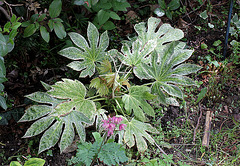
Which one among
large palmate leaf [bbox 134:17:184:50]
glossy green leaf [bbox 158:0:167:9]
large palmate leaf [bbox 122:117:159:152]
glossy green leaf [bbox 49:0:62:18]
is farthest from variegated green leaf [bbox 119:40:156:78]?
glossy green leaf [bbox 158:0:167:9]

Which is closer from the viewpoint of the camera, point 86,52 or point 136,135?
point 136,135

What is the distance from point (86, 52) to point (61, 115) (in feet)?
1.89

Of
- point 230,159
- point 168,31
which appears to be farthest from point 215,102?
point 168,31

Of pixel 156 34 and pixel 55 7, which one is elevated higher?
pixel 55 7

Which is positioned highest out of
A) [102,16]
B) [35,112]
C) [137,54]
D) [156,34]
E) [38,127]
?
[102,16]

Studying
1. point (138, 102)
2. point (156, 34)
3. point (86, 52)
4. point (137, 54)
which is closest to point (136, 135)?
point (138, 102)

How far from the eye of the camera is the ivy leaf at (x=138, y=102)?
1.74m

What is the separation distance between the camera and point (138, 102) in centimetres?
178

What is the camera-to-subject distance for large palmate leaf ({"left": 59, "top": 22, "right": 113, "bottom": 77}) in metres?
1.92

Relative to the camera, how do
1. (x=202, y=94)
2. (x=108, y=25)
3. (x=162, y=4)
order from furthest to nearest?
(x=162, y=4)
(x=202, y=94)
(x=108, y=25)

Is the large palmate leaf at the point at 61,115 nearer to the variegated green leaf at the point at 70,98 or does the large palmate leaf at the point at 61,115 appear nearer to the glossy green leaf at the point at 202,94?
the variegated green leaf at the point at 70,98

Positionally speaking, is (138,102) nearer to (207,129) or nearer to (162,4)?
(207,129)

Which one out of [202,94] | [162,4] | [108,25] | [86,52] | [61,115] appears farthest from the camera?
[162,4]

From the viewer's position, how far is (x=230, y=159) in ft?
6.64
